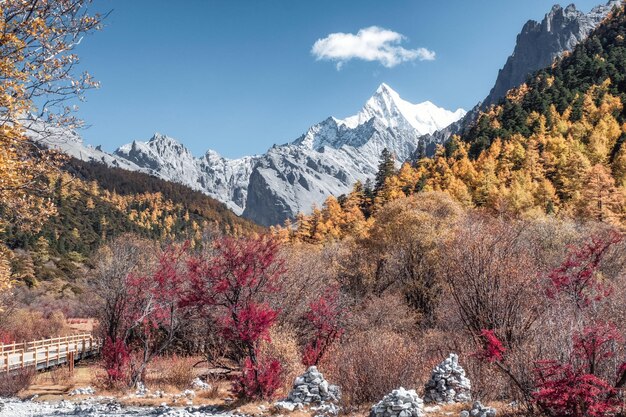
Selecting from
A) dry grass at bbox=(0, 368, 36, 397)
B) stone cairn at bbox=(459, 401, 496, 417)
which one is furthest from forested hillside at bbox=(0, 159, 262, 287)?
stone cairn at bbox=(459, 401, 496, 417)

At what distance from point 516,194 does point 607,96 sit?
35375 millimetres

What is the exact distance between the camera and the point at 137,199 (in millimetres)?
153875

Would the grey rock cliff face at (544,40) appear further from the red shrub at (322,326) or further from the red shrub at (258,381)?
the red shrub at (258,381)

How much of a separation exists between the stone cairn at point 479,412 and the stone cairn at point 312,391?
12.4ft

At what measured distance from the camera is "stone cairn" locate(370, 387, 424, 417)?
9711 millimetres

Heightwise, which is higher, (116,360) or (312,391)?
(116,360)

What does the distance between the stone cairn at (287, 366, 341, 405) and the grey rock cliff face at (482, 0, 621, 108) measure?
510 ft

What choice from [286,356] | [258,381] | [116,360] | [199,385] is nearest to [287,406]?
[258,381]

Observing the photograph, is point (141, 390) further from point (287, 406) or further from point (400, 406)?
point (400, 406)

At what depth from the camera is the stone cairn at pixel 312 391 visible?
1234cm

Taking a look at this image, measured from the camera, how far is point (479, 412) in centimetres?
943

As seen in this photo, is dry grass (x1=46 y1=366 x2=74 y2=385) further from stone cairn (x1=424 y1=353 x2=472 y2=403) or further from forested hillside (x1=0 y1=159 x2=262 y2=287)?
forested hillside (x1=0 y1=159 x2=262 y2=287)

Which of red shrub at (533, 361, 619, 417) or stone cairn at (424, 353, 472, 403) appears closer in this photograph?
red shrub at (533, 361, 619, 417)

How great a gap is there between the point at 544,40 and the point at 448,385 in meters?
183
